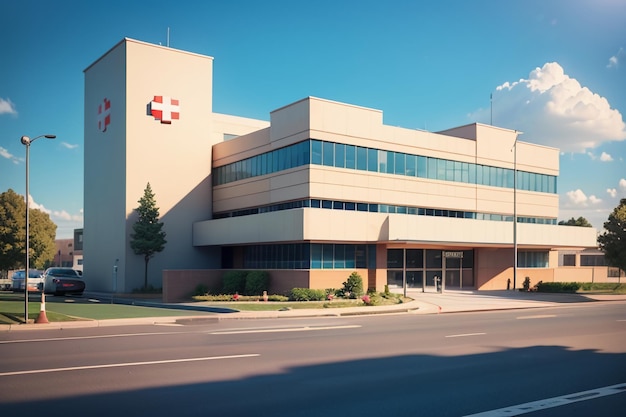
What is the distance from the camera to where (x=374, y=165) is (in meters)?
38.8

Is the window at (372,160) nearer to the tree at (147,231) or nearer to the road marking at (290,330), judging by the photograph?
the tree at (147,231)

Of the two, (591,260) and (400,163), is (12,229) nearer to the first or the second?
(400,163)

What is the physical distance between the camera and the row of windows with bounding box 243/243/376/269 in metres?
35.8

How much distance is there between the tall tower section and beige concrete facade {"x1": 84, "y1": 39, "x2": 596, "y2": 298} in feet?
0.28

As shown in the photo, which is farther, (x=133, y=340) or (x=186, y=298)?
(x=186, y=298)

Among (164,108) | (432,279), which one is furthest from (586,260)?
(164,108)

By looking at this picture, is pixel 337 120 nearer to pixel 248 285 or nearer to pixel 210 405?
pixel 248 285

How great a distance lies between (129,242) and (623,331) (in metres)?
A: 32.5

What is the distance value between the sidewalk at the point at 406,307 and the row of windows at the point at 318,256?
4177 mm

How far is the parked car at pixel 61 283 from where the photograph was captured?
40312mm

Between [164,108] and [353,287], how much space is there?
19782 millimetres

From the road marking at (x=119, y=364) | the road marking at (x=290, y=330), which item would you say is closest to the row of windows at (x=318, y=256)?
the road marking at (x=290, y=330)

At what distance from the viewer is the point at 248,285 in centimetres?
3747

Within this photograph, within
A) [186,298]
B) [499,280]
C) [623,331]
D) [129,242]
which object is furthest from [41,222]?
[623,331]
